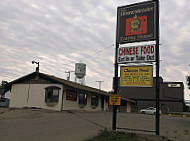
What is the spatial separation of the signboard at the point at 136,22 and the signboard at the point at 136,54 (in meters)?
0.49

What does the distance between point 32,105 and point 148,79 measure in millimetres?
16682

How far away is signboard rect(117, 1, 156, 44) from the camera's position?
995 cm

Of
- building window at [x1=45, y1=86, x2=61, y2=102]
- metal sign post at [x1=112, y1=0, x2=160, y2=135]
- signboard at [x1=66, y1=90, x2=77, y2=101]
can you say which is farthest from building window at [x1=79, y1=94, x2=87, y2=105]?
metal sign post at [x1=112, y1=0, x2=160, y2=135]

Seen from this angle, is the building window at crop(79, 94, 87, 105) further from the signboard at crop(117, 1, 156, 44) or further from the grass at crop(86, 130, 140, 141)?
the grass at crop(86, 130, 140, 141)

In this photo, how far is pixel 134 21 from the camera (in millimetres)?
10445

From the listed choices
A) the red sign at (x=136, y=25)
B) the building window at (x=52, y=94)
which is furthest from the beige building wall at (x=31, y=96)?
the red sign at (x=136, y=25)

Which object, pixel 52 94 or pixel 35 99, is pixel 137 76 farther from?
pixel 35 99

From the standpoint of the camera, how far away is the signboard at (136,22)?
32.6 feet

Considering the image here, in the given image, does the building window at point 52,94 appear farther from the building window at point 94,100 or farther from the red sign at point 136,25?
the red sign at point 136,25

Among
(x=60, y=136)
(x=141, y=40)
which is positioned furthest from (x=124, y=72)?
(x=60, y=136)

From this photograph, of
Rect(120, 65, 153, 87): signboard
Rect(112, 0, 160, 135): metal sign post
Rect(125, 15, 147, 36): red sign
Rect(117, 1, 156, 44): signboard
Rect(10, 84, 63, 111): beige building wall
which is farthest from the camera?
Rect(10, 84, 63, 111): beige building wall

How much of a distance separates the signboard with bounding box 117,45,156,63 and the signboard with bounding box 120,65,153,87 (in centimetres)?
34

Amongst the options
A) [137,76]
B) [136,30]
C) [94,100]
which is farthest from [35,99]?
[136,30]

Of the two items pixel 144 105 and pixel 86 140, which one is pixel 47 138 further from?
pixel 144 105
